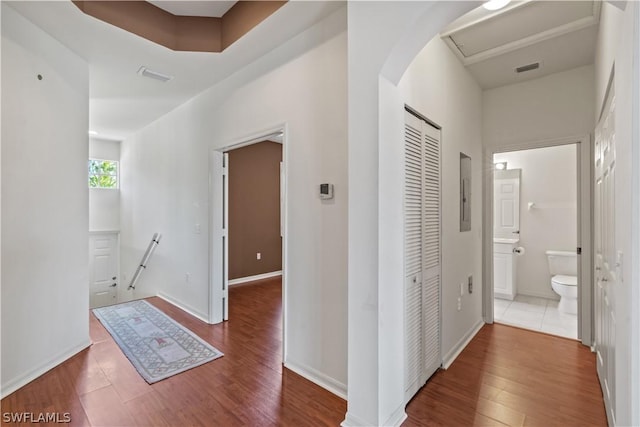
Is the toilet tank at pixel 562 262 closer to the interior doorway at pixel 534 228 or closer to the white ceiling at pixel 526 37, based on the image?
the interior doorway at pixel 534 228

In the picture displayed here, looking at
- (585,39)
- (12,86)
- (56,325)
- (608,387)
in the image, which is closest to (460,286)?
A: (608,387)

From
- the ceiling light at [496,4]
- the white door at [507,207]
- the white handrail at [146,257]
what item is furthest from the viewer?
the white door at [507,207]

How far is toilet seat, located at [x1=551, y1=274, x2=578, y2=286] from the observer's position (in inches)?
149

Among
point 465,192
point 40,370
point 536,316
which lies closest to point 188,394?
point 40,370

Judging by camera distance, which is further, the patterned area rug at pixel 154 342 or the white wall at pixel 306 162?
the patterned area rug at pixel 154 342

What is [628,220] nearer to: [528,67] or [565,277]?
[528,67]

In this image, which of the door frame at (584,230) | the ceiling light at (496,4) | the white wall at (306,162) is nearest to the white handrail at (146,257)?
the white wall at (306,162)

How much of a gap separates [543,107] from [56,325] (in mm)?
5267

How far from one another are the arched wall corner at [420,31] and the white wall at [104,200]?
6404 mm

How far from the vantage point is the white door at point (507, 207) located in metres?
4.71

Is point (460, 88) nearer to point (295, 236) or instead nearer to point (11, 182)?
point (295, 236)

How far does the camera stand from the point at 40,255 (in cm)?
241

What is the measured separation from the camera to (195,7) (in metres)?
2.57

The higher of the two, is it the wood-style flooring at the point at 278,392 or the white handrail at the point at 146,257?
the white handrail at the point at 146,257
